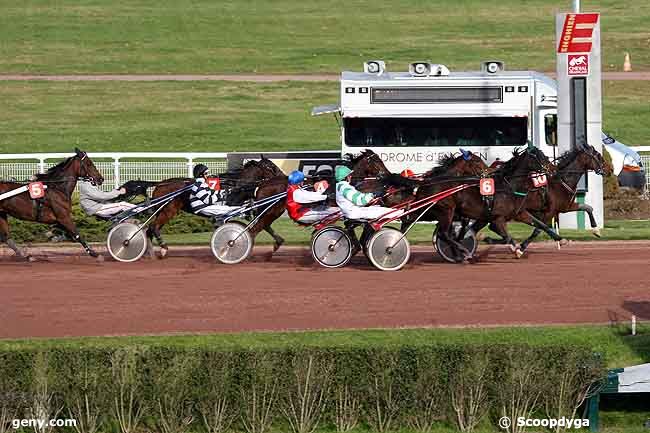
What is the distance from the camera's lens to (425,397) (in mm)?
10703

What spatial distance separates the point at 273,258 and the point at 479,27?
30.6m

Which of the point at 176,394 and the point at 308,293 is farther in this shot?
the point at 308,293

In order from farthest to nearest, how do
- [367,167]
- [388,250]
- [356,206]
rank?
1. [367,167]
2. [388,250]
3. [356,206]

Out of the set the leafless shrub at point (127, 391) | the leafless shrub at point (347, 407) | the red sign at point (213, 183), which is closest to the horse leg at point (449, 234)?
the red sign at point (213, 183)

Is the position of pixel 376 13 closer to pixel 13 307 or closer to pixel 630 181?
pixel 630 181

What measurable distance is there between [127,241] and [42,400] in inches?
275

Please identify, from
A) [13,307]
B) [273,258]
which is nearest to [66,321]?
[13,307]

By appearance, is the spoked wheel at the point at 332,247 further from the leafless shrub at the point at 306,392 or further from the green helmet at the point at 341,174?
the leafless shrub at the point at 306,392

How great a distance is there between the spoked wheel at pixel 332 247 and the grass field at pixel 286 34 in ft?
74.6

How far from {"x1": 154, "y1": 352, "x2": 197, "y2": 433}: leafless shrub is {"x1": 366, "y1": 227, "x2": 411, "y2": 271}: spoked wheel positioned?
5685 mm

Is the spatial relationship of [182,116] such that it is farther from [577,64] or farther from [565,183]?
[565,183]

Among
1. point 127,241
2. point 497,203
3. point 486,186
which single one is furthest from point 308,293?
point 127,241

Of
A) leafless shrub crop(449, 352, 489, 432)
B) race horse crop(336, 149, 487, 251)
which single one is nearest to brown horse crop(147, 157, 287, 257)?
race horse crop(336, 149, 487, 251)

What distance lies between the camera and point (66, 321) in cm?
1380
